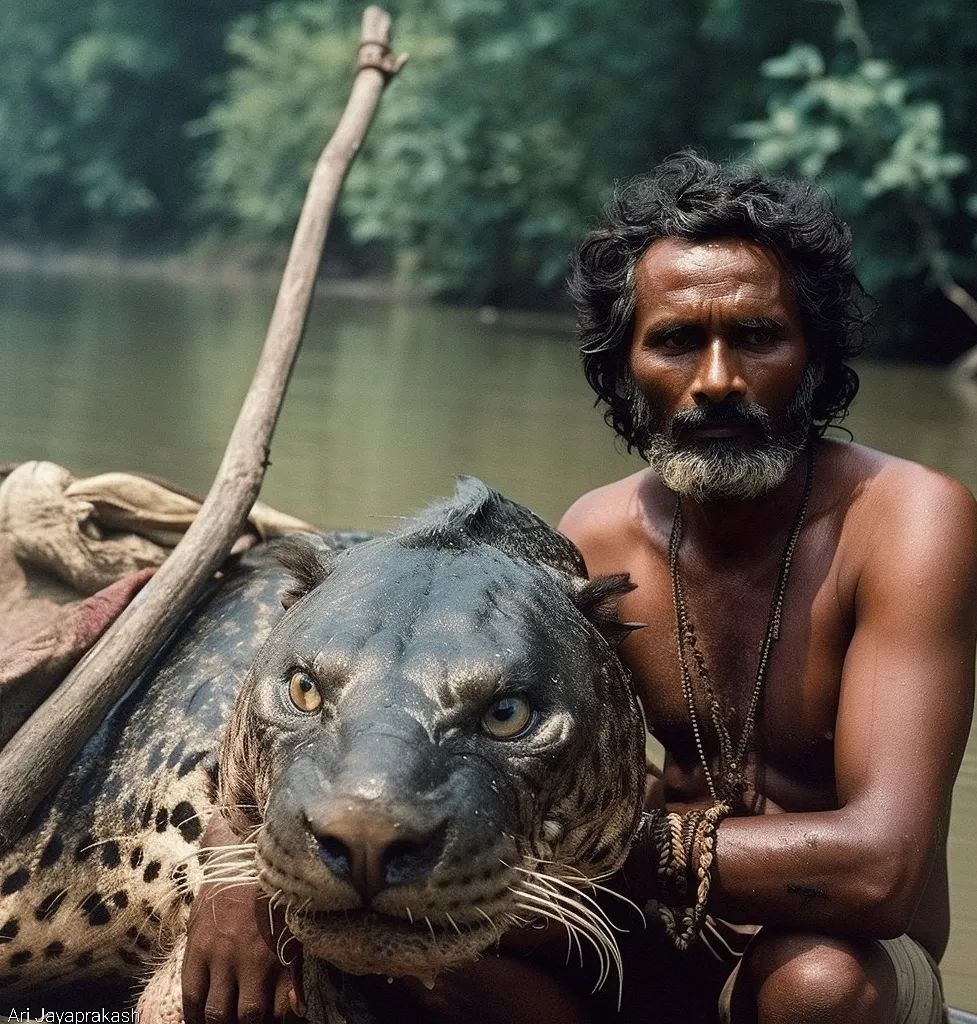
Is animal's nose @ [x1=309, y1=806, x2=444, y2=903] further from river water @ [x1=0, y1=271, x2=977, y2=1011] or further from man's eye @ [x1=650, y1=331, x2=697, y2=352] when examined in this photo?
man's eye @ [x1=650, y1=331, x2=697, y2=352]

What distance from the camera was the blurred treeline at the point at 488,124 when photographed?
17.4 metres

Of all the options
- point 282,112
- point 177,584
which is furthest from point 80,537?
point 282,112

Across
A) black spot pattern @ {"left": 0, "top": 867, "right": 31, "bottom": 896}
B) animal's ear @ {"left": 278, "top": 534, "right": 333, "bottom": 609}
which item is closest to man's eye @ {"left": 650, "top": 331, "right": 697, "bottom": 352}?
animal's ear @ {"left": 278, "top": 534, "right": 333, "bottom": 609}

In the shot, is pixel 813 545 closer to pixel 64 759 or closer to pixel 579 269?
pixel 579 269

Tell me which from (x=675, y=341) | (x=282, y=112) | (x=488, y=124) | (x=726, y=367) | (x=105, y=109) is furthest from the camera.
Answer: (x=105, y=109)

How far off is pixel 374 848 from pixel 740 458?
1.22 m

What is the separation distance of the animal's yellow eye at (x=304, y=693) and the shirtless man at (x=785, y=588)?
607 millimetres

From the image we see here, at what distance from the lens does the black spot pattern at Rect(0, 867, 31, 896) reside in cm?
295

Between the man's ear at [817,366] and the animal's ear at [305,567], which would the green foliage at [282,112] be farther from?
the animal's ear at [305,567]

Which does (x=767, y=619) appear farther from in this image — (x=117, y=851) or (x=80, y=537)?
(x=80, y=537)

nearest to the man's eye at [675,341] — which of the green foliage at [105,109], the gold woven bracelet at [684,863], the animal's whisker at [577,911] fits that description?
the gold woven bracelet at [684,863]

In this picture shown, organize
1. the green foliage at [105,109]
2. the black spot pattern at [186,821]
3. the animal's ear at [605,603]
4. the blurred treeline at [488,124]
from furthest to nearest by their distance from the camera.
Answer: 1. the green foliage at [105,109]
2. the blurred treeline at [488,124]
3. the black spot pattern at [186,821]
4. the animal's ear at [605,603]

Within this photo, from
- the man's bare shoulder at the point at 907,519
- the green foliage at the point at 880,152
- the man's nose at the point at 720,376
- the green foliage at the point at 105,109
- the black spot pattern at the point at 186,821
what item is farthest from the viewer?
the green foliage at the point at 105,109

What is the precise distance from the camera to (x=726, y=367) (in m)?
2.75
